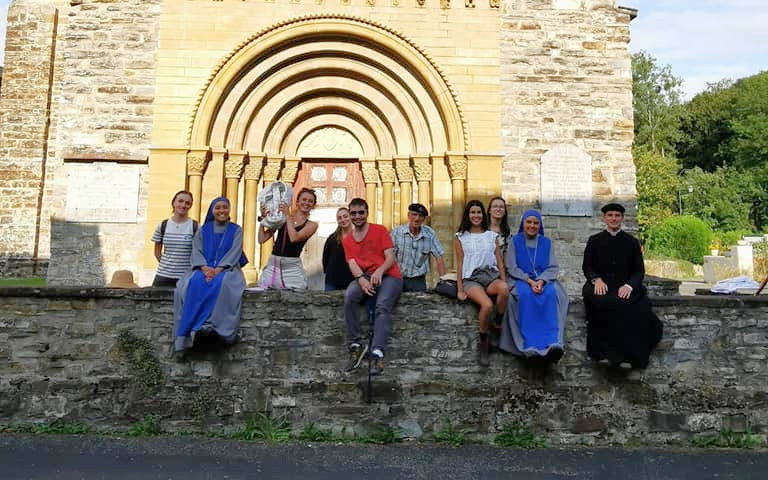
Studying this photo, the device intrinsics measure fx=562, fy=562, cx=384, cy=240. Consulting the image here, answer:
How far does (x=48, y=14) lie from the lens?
40.0ft

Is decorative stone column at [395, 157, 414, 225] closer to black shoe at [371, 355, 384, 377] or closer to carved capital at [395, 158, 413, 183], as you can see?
carved capital at [395, 158, 413, 183]

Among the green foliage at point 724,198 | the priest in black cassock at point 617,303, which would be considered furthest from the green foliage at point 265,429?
the green foliage at point 724,198

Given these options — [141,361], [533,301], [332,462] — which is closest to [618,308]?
[533,301]

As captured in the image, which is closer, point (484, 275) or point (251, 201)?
point (484, 275)

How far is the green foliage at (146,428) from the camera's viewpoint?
437 centimetres

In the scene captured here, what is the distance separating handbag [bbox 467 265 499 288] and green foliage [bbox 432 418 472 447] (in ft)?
3.72

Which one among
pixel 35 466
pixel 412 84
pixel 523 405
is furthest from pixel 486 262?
pixel 412 84

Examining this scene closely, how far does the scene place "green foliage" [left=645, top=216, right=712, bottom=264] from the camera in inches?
918

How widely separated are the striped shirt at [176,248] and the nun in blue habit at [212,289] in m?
0.31

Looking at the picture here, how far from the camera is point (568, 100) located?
9195 millimetres

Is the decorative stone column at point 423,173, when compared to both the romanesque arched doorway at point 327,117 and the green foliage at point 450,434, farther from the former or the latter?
the green foliage at point 450,434

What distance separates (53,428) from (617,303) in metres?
4.57

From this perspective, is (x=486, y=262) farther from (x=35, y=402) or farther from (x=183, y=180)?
(x=183, y=180)

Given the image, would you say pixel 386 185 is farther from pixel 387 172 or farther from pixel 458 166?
pixel 458 166
